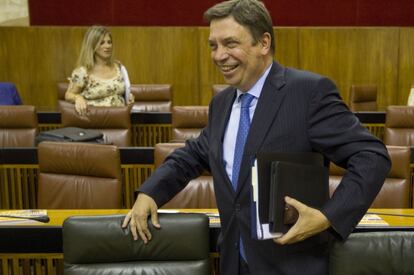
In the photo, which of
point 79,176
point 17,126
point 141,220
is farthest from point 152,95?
point 141,220

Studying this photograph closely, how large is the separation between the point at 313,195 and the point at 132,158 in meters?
2.01

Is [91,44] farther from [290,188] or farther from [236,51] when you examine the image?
[290,188]

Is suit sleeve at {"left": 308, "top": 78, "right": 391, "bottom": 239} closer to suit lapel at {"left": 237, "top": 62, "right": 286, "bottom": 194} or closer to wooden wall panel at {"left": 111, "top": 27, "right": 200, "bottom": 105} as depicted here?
suit lapel at {"left": 237, "top": 62, "right": 286, "bottom": 194}

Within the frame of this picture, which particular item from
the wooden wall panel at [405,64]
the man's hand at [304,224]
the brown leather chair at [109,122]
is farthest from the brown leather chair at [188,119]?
the wooden wall panel at [405,64]

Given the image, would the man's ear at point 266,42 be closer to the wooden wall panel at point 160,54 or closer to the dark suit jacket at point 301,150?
the dark suit jacket at point 301,150

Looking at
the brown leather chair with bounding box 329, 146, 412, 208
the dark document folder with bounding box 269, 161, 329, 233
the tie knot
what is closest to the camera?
the dark document folder with bounding box 269, 161, 329, 233

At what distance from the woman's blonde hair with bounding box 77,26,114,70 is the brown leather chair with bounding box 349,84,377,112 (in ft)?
10.4

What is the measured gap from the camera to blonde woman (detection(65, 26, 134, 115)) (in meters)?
4.51

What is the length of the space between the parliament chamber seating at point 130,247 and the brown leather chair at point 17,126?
265 cm

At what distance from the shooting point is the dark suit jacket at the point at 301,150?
143 cm

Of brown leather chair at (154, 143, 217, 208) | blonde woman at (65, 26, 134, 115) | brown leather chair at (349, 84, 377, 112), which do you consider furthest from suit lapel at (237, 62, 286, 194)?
brown leather chair at (349, 84, 377, 112)

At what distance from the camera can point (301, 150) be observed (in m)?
1.52

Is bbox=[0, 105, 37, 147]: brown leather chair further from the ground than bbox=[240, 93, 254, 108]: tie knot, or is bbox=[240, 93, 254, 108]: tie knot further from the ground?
bbox=[240, 93, 254, 108]: tie knot

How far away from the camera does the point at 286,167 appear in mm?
1412
